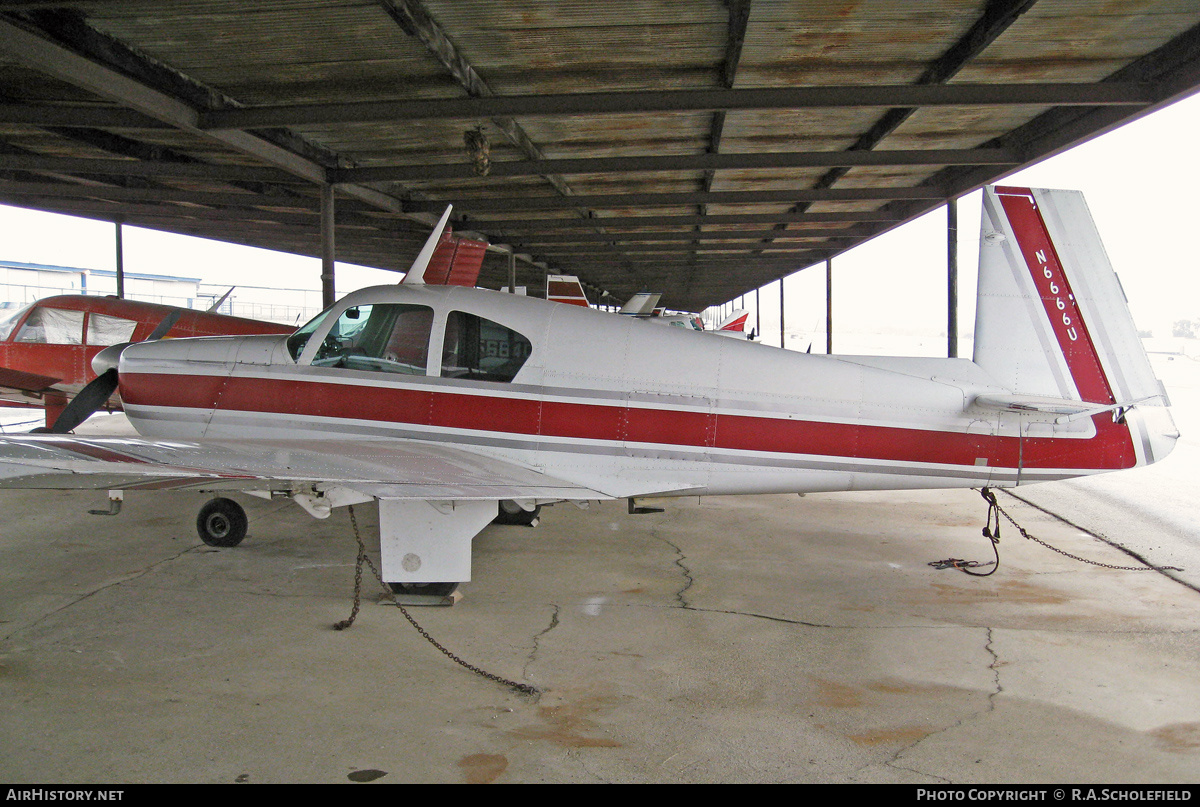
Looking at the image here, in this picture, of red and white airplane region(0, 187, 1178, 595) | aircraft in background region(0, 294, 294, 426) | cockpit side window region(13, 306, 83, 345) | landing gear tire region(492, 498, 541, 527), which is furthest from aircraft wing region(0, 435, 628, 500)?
cockpit side window region(13, 306, 83, 345)

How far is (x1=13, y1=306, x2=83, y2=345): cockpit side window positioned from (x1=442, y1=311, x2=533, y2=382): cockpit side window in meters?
8.31

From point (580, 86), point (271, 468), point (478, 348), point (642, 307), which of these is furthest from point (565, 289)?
point (271, 468)

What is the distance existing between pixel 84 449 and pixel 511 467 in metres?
2.61

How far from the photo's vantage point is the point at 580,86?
7133 millimetres

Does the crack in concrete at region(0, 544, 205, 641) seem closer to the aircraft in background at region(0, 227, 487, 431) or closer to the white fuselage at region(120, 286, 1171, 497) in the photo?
the white fuselage at region(120, 286, 1171, 497)

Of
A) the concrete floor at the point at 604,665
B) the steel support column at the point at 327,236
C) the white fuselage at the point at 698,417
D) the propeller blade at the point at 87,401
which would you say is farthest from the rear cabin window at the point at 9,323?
the white fuselage at the point at 698,417

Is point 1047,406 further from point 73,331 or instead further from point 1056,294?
point 73,331

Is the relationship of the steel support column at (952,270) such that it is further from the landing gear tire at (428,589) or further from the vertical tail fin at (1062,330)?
the landing gear tire at (428,589)

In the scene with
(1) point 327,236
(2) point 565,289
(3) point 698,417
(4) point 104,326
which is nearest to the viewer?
(3) point 698,417

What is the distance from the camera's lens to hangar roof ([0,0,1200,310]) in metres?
5.66

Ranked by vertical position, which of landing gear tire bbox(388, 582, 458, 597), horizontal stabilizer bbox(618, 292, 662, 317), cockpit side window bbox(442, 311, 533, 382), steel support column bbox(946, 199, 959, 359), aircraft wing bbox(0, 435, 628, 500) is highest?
horizontal stabilizer bbox(618, 292, 662, 317)

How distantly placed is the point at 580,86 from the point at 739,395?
348cm

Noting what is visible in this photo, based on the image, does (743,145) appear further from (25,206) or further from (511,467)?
(25,206)

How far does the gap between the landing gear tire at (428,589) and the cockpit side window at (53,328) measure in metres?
8.56
